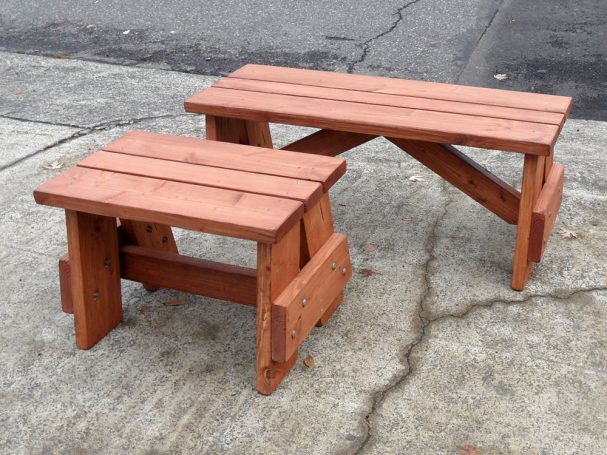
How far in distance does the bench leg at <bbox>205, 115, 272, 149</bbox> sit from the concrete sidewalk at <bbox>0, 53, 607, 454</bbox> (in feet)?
1.41

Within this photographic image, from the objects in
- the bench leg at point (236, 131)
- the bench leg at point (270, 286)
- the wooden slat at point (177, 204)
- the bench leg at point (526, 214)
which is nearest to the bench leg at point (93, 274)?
the wooden slat at point (177, 204)

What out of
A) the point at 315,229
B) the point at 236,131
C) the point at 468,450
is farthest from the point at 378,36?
the point at 468,450

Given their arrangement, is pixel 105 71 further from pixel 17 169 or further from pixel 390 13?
pixel 390 13

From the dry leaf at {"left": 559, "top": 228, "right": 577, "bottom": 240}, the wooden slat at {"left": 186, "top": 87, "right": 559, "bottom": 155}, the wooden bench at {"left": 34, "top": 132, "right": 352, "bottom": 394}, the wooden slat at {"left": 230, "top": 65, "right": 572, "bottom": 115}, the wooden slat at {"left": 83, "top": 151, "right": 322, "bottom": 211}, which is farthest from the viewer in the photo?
the dry leaf at {"left": 559, "top": 228, "right": 577, "bottom": 240}

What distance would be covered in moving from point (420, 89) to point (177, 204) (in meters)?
1.40

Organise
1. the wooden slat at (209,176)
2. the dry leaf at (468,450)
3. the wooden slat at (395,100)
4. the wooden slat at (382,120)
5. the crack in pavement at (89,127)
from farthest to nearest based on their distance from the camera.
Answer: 1. the crack in pavement at (89,127)
2. the wooden slat at (395,100)
3. the wooden slat at (382,120)
4. the wooden slat at (209,176)
5. the dry leaf at (468,450)

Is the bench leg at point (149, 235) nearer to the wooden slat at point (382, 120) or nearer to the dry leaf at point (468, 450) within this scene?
the wooden slat at point (382, 120)

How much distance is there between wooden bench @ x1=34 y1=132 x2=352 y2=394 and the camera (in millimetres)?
2455

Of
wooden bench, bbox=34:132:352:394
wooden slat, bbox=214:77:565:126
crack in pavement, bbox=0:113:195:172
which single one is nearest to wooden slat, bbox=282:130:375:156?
wooden slat, bbox=214:77:565:126

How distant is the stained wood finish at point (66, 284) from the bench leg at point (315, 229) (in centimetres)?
74

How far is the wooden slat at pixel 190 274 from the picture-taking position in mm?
2783

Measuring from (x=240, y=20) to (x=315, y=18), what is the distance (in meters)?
0.61

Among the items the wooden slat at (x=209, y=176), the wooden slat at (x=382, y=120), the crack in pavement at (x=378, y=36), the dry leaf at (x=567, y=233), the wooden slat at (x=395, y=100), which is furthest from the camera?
the crack in pavement at (x=378, y=36)

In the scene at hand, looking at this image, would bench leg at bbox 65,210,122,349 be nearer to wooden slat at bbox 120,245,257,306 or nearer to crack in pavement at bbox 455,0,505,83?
wooden slat at bbox 120,245,257,306
